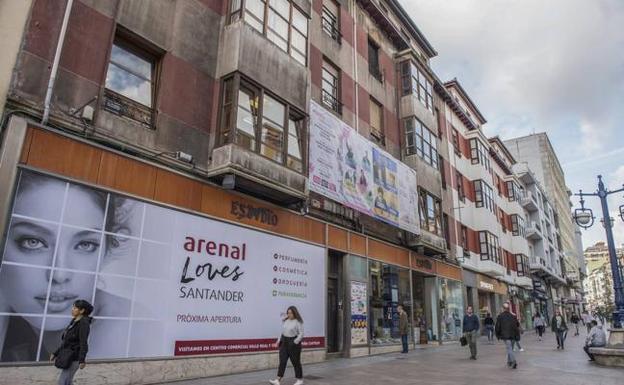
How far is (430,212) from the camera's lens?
74.8 ft

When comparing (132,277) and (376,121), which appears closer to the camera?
(132,277)

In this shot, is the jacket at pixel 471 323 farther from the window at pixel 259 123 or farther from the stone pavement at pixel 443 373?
the window at pixel 259 123

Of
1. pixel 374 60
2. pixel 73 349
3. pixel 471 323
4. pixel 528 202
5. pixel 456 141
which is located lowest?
pixel 73 349

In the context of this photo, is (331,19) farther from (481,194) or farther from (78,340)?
(481,194)

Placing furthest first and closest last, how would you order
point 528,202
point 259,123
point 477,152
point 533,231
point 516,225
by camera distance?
point 528,202 → point 533,231 → point 516,225 → point 477,152 → point 259,123

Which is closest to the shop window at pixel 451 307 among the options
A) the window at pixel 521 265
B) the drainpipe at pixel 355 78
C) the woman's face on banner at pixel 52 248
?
the drainpipe at pixel 355 78

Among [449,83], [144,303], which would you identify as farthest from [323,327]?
[449,83]

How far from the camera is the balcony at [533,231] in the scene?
4553 cm

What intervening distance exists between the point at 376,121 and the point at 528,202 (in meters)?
33.6

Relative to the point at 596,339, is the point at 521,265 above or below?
above

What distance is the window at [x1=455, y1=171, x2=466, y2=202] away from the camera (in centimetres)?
2985

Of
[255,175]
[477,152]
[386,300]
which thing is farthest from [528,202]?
[255,175]

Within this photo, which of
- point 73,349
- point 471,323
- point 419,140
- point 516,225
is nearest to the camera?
point 73,349

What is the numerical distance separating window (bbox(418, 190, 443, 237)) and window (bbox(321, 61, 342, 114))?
7.29 meters
